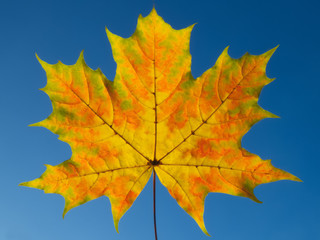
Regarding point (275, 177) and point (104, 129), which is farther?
point (104, 129)

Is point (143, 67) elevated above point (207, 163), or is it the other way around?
point (143, 67)

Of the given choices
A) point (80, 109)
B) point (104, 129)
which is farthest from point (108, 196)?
point (80, 109)

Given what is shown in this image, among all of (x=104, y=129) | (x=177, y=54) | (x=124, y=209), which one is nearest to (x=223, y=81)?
(x=177, y=54)

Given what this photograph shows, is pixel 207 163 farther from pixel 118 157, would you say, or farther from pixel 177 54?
pixel 177 54

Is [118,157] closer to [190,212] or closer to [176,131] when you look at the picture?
[176,131]

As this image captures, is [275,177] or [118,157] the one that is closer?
[275,177]

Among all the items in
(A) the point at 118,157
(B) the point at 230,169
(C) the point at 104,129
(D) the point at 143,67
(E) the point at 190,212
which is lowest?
(E) the point at 190,212
